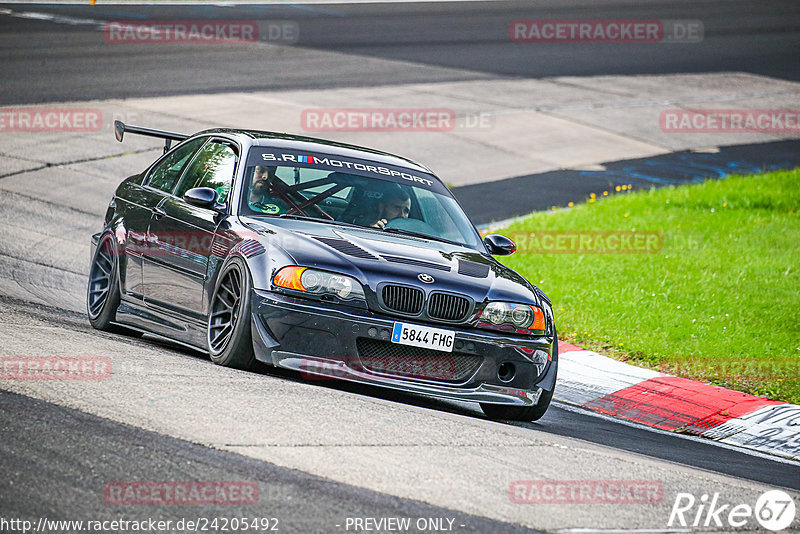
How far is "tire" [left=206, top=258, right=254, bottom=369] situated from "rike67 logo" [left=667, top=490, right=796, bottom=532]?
2.70m

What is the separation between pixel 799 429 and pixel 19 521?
5.71m

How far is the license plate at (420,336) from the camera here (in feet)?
21.7

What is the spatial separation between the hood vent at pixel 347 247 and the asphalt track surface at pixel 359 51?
12928 mm

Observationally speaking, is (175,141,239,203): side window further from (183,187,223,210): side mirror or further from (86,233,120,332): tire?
(86,233,120,332): tire

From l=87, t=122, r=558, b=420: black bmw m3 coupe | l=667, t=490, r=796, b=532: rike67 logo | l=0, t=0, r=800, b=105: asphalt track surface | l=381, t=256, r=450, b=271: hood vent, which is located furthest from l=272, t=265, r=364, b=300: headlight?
l=0, t=0, r=800, b=105: asphalt track surface

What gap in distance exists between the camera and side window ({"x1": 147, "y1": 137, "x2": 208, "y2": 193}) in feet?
27.8

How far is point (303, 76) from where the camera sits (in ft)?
76.8

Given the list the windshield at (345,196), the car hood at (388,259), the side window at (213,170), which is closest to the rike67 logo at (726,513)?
the car hood at (388,259)

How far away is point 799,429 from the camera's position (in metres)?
7.98

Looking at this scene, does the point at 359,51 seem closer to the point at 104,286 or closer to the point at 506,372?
the point at 104,286

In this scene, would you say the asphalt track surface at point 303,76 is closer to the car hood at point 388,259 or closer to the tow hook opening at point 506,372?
the tow hook opening at point 506,372

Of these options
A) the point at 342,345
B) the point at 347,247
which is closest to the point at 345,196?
the point at 347,247

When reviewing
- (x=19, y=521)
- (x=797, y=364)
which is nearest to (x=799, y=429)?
(x=797, y=364)

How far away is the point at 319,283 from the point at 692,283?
619cm
